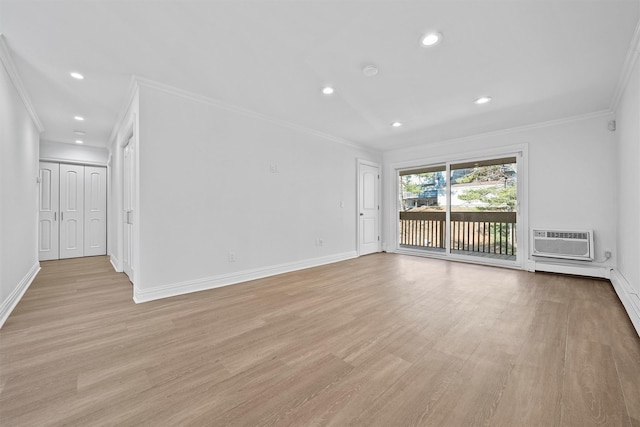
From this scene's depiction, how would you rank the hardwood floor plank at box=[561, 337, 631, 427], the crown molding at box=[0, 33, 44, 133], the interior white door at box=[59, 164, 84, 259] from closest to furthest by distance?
the hardwood floor plank at box=[561, 337, 631, 427] < the crown molding at box=[0, 33, 44, 133] < the interior white door at box=[59, 164, 84, 259]

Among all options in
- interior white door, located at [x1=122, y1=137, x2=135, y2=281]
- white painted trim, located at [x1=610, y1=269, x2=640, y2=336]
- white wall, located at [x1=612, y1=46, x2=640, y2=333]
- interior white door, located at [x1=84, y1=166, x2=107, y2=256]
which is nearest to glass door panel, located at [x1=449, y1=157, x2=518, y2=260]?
white wall, located at [x1=612, y1=46, x2=640, y2=333]

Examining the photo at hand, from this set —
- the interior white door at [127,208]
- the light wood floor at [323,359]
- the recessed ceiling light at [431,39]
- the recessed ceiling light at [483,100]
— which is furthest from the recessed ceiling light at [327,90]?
the interior white door at [127,208]

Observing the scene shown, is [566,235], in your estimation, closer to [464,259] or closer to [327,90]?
[464,259]

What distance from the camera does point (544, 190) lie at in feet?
13.0

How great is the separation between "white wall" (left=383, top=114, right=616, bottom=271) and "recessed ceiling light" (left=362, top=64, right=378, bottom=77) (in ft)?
10.2

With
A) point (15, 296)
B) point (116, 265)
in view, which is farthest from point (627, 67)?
point (116, 265)

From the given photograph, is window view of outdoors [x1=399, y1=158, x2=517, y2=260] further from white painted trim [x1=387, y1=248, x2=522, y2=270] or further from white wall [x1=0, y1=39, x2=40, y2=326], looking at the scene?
white wall [x1=0, y1=39, x2=40, y2=326]

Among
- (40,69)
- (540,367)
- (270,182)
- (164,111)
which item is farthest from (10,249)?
(540,367)

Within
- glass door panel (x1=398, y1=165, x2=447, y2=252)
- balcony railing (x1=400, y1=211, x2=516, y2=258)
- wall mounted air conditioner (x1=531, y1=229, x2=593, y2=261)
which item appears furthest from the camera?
glass door panel (x1=398, y1=165, x2=447, y2=252)

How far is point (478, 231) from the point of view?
5066mm

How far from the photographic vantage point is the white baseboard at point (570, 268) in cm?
349

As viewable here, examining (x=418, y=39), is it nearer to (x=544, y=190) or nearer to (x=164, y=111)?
(x=164, y=111)

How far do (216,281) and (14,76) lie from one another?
3.03 meters

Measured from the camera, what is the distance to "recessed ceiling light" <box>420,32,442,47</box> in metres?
2.04
